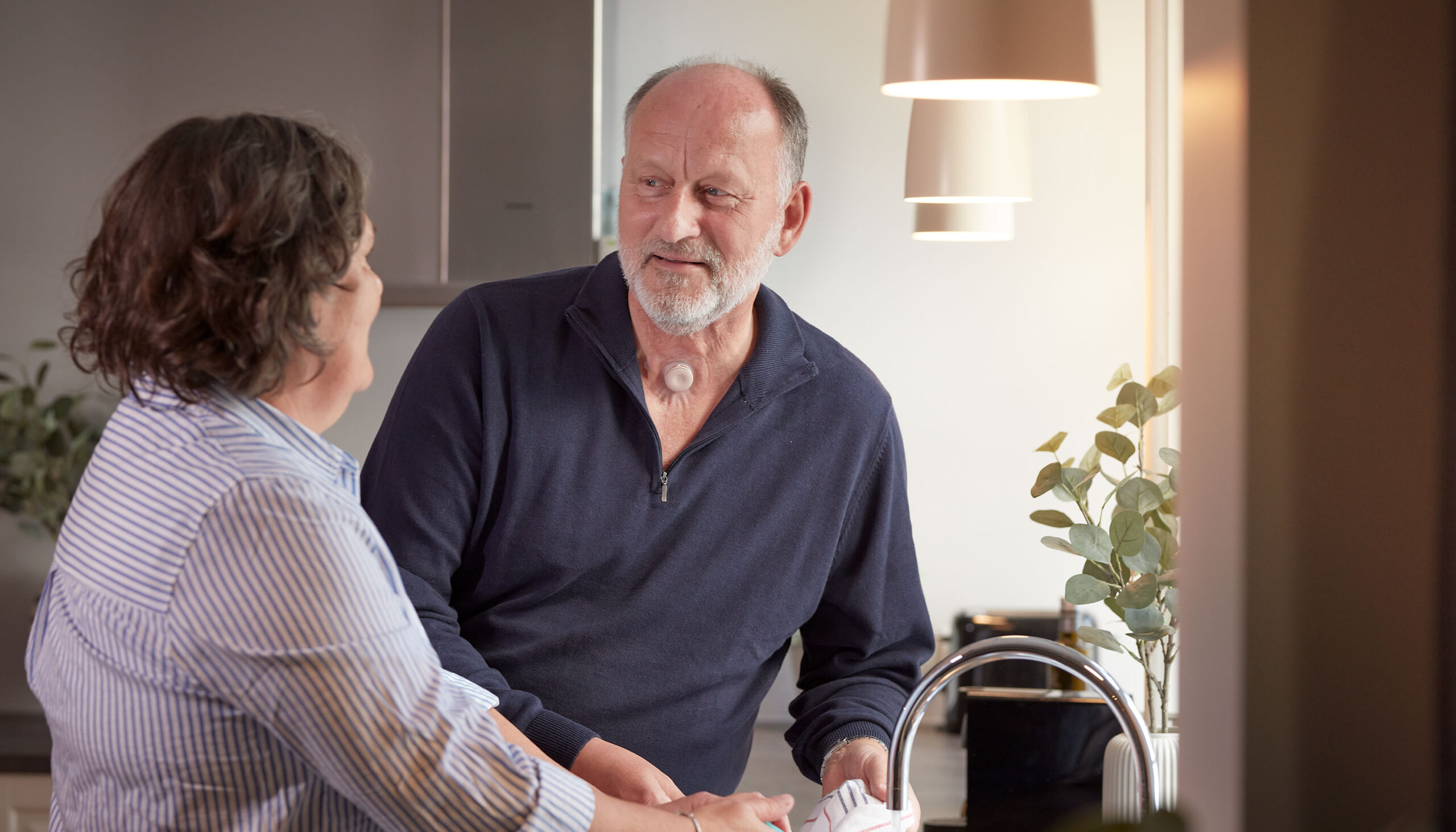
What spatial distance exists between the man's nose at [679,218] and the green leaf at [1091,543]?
639mm

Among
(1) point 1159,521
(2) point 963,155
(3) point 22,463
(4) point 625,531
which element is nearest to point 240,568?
(4) point 625,531

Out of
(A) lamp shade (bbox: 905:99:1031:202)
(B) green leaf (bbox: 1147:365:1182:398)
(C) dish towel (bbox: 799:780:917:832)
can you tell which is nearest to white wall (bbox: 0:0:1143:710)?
(A) lamp shade (bbox: 905:99:1031:202)

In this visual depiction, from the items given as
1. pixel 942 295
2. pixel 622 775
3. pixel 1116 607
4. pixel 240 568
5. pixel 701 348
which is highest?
pixel 942 295

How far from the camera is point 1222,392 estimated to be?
0.57 meters

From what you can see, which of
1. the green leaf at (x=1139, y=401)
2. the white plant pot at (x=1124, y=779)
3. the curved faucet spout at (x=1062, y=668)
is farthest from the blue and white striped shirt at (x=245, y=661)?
the green leaf at (x=1139, y=401)

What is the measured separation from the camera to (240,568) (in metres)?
0.74

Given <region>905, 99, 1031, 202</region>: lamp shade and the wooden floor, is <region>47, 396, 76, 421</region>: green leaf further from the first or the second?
<region>905, 99, 1031, 202</region>: lamp shade

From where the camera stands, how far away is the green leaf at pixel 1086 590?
1.65 m

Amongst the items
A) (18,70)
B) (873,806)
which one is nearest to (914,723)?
(873,806)

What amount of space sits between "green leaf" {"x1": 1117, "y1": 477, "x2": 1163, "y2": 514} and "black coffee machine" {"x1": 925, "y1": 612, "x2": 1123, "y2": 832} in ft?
0.87

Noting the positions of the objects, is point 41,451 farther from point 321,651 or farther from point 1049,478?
point 321,651

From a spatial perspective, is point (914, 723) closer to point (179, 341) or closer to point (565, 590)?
point (565, 590)

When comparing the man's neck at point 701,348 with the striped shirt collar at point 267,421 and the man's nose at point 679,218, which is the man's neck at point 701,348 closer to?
the man's nose at point 679,218

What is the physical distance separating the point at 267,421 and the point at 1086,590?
1.15 metres
